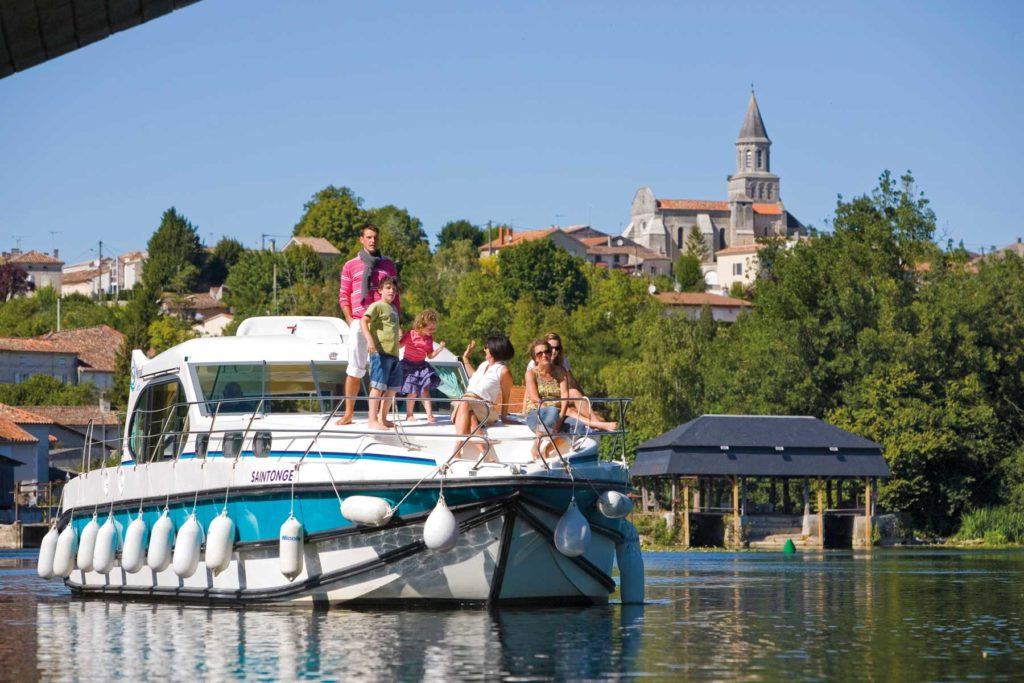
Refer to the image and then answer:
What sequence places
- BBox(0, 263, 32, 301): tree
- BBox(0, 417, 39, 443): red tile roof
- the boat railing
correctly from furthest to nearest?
BBox(0, 263, 32, 301): tree < BBox(0, 417, 39, 443): red tile roof < the boat railing

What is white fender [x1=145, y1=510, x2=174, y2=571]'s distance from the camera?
18.8 metres

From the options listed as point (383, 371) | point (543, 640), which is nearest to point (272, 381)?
point (383, 371)

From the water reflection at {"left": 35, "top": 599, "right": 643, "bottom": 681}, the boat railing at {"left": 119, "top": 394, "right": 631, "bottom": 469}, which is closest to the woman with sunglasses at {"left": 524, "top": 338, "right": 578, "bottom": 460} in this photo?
the boat railing at {"left": 119, "top": 394, "right": 631, "bottom": 469}

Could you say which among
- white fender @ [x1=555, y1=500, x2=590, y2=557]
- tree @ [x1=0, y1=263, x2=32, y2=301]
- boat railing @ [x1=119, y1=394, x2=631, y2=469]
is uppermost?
tree @ [x1=0, y1=263, x2=32, y2=301]

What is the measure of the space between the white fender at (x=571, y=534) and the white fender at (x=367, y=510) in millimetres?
1695

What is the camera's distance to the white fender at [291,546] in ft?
56.4

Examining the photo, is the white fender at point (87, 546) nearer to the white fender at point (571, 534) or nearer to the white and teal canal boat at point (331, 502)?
the white and teal canal boat at point (331, 502)

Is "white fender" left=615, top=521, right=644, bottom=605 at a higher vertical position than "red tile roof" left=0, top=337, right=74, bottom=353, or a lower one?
lower

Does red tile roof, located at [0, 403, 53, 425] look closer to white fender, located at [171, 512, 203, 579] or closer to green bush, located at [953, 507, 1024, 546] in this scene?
green bush, located at [953, 507, 1024, 546]

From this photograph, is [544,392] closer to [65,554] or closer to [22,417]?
[65,554]

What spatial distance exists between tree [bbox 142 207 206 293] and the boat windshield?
147569 mm

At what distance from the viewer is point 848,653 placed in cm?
1445

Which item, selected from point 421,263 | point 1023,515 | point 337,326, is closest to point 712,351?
point 1023,515

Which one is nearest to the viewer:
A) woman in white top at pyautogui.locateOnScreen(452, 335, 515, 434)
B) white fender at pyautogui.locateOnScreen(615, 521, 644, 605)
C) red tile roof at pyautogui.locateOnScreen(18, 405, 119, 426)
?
woman in white top at pyautogui.locateOnScreen(452, 335, 515, 434)
